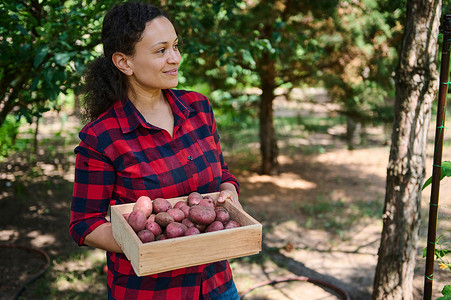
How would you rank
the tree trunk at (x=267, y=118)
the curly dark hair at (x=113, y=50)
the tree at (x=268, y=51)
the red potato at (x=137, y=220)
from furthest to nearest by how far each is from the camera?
the tree trunk at (x=267, y=118)
the tree at (x=268, y=51)
the curly dark hair at (x=113, y=50)
the red potato at (x=137, y=220)

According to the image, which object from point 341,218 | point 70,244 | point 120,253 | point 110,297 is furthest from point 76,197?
point 341,218

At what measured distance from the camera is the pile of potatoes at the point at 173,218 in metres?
1.37

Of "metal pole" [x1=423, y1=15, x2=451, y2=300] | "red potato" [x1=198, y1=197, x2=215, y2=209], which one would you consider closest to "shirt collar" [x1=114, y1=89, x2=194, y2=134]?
"red potato" [x1=198, y1=197, x2=215, y2=209]

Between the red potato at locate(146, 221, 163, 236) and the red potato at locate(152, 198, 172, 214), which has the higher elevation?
the red potato at locate(152, 198, 172, 214)

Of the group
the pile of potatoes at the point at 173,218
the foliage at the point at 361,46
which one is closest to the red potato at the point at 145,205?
the pile of potatoes at the point at 173,218

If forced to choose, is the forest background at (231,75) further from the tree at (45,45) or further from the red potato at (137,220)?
the red potato at (137,220)

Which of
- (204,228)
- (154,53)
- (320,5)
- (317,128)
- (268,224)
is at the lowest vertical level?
(268,224)

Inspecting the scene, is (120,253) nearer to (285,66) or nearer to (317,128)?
(285,66)

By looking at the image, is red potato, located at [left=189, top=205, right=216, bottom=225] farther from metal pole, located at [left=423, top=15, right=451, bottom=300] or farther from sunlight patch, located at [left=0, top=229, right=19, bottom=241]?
sunlight patch, located at [left=0, top=229, right=19, bottom=241]

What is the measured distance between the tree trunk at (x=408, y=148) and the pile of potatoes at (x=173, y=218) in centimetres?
156

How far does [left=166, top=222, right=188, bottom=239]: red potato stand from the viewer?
1359 mm

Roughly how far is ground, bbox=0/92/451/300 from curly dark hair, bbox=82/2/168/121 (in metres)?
1.52

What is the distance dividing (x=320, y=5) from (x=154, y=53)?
4132 mm

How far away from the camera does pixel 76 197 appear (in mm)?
1509
